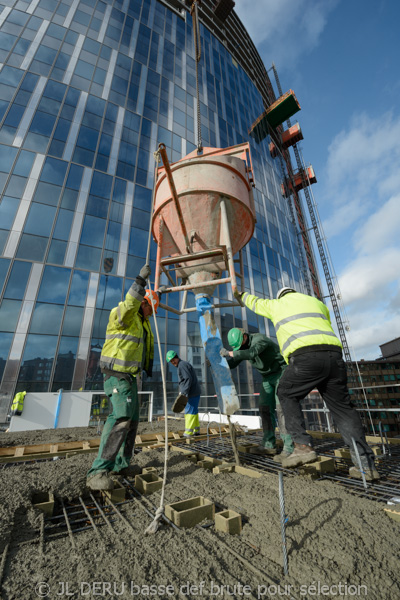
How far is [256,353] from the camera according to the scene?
11.9 ft

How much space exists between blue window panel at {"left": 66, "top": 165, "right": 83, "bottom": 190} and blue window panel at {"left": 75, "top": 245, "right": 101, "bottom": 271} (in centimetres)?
326

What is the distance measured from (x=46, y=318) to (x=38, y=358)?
1601mm

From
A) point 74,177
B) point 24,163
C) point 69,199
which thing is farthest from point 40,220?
point 74,177

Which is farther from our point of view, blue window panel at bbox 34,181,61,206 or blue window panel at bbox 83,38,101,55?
blue window panel at bbox 83,38,101,55

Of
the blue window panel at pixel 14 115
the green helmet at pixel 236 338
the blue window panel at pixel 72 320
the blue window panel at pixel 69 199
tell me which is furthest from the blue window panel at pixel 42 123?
the green helmet at pixel 236 338

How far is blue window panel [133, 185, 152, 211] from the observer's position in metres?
14.5

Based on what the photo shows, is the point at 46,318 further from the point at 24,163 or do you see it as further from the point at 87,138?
the point at 87,138

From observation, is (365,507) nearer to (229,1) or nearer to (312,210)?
(312,210)

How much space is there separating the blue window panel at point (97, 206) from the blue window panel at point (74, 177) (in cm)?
83

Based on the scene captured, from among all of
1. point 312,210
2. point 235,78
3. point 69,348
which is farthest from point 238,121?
point 69,348

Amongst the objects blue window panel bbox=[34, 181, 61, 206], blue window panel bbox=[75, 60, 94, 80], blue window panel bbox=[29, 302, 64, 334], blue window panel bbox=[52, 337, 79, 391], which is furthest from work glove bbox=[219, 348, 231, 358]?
blue window panel bbox=[75, 60, 94, 80]

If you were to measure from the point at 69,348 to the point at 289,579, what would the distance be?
1124 centimetres

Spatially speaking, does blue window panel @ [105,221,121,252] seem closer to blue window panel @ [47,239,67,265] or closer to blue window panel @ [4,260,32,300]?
blue window panel @ [47,239,67,265]

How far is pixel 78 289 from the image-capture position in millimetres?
11570
